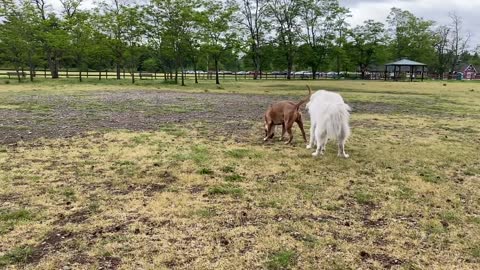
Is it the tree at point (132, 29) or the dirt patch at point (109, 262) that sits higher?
the tree at point (132, 29)

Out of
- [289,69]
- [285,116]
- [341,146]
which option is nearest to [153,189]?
[341,146]

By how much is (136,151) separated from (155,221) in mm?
3288

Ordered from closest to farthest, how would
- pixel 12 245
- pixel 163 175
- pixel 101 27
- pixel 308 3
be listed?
pixel 12 245 < pixel 163 175 < pixel 101 27 < pixel 308 3

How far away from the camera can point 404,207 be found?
4414mm

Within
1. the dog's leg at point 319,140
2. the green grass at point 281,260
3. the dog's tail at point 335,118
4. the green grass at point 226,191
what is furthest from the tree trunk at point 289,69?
the green grass at point 281,260

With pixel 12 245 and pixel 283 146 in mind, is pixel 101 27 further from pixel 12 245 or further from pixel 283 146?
pixel 12 245

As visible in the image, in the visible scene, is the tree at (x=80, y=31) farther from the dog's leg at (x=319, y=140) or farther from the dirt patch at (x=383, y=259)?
the dirt patch at (x=383, y=259)

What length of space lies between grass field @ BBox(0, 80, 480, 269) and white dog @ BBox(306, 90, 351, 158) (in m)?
0.41

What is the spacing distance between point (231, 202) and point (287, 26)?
54134mm

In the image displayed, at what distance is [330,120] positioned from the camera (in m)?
6.40

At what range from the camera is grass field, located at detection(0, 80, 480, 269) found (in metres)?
3.25

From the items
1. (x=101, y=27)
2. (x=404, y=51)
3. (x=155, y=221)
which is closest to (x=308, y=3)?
(x=404, y=51)

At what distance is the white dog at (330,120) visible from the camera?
6.40 metres

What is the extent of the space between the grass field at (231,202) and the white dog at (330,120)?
0.41 meters
